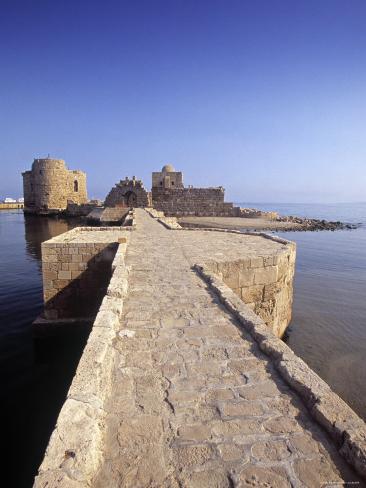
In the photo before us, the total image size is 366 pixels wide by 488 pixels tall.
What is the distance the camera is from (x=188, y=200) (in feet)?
126

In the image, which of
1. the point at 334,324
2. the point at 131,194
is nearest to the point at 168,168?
the point at 131,194

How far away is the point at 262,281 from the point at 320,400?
186 inches

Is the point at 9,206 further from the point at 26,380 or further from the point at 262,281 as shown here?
the point at 262,281

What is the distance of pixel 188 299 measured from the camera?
15.3 ft

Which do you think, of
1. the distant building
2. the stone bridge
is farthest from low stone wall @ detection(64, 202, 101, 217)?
the stone bridge

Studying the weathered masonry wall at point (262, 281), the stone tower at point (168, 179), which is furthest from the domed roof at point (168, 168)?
the weathered masonry wall at point (262, 281)

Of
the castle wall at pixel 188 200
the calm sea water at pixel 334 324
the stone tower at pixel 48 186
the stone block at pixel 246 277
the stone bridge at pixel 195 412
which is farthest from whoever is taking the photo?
the stone tower at pixel 48 186

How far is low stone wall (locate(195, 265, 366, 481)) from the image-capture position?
193 cm

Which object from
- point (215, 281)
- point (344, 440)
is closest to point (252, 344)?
point (344, 440)

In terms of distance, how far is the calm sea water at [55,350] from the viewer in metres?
4.75

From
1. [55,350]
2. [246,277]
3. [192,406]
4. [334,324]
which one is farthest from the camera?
[334,324]

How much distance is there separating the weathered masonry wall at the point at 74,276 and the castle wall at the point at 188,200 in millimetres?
30486

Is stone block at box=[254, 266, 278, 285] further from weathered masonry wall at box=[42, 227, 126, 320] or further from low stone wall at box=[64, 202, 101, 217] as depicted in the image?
low stone wall at box=[64, 202, 101, 217]

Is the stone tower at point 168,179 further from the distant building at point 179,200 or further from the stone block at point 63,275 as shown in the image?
the stone block at point 63,275
